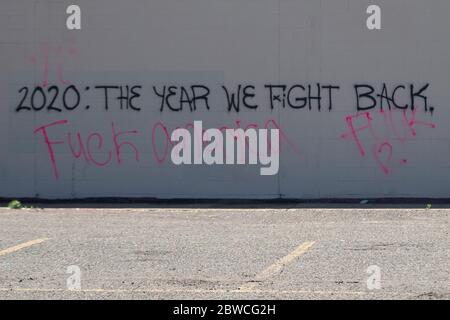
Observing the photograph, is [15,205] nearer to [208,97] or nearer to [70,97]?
[70,97]

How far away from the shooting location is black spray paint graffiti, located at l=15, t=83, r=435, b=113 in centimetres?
1811

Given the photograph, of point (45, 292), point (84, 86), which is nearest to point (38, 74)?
point (84, 86)

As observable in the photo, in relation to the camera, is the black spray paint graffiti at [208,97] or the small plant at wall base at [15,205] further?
the black spray paint graffiti at [208,97]

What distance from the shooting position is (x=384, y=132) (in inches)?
714

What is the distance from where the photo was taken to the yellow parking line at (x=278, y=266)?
30.8ft

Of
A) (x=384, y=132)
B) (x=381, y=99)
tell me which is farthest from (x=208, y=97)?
(x=384, y=132)

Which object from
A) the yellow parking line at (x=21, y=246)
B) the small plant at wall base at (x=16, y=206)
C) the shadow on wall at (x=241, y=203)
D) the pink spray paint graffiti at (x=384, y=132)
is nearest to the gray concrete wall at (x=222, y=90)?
the pink spray paint graffiti at (x=384, y=132)

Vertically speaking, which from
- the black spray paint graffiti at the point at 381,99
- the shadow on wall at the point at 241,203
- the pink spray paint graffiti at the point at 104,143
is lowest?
the shadow on wall at the point at 241,203

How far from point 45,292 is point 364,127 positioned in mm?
10051

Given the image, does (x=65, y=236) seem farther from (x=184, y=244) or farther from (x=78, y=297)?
(x=78, y=297)

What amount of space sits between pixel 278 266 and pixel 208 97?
26.8 ft

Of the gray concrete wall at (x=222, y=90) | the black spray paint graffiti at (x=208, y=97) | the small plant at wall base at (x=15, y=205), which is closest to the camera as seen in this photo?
the small plant at wall base at (x=15, y=205)

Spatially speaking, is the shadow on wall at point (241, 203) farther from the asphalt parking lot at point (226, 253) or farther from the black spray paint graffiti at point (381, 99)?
the black spray paint graffiti at point (381, 99)
